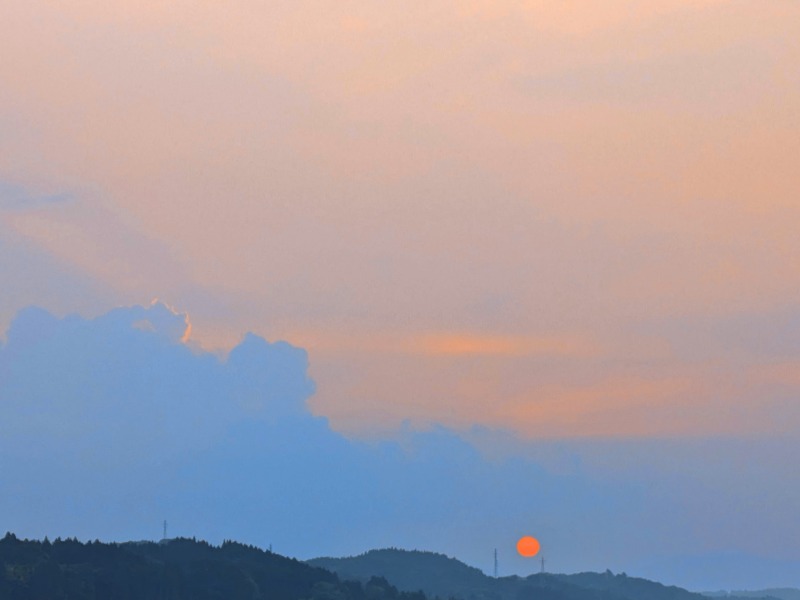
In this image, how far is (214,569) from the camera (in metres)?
187

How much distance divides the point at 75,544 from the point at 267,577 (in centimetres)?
3009

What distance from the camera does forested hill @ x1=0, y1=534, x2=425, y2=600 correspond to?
153375 mm

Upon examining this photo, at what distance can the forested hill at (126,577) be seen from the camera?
153 meters

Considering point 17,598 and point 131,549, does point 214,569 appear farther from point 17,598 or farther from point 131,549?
point 17,598

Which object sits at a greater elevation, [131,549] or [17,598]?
[131,549]

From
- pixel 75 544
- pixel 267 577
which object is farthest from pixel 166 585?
pixel 267 577

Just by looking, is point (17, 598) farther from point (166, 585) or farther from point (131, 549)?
point (131, 549)

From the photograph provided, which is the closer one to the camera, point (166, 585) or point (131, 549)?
point (166, 585)

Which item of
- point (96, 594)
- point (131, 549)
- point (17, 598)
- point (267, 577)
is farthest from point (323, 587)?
point (17, 598)

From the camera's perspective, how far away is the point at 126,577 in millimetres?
168500

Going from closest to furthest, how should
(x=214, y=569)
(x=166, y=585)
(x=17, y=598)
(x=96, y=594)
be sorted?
(x=17, y=598), (x=96, y=594), (x=166, y=585), (x=214, y=569)

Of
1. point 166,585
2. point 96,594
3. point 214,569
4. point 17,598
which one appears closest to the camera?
point 17,598

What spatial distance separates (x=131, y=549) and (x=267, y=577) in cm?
1887

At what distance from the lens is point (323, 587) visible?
196500 mm
